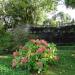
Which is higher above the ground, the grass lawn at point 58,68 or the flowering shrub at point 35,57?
the flowering shrub at point 35,57

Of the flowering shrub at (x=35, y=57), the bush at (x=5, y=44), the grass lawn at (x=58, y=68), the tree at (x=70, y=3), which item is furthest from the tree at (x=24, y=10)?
the flowering shrub at (x=35, y=57)

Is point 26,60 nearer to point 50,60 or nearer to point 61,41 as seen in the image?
point 50,60

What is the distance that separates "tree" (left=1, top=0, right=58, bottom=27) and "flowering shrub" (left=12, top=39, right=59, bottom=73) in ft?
52.3

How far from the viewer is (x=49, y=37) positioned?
2444 centimetres

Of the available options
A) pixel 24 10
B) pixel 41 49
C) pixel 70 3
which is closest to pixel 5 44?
pixel 70 3

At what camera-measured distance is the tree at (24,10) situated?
29.0 metres

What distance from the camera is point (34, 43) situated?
12.8 meters

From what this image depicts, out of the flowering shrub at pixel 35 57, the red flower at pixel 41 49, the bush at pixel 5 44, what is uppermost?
the red flower at pixel 41 49

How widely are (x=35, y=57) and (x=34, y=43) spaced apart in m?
1.05

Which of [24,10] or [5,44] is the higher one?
[24,10]

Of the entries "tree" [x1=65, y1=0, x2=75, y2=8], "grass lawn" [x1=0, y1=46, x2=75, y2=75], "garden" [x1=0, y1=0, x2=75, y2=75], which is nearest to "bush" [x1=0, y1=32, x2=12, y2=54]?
"garden" [x1=0, y1=0, x2=75, y2=75]

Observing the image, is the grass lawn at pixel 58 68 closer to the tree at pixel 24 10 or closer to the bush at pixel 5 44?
the bush at pixel 5 44

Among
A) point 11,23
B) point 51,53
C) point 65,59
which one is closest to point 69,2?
point 65,59

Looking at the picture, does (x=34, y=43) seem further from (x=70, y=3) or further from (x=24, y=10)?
A: (x=24, y=10)
